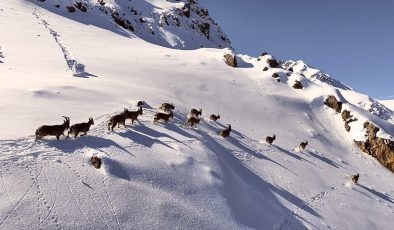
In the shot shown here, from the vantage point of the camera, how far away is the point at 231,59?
46.0 meters

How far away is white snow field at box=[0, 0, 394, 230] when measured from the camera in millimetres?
14039

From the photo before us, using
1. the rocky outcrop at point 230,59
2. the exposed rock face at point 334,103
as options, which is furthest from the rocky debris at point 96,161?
the rocky outcrop at point 230,59

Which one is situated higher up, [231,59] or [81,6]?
[231,59]

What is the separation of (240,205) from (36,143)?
924cm

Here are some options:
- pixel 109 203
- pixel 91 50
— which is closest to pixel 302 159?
pixel 109 203

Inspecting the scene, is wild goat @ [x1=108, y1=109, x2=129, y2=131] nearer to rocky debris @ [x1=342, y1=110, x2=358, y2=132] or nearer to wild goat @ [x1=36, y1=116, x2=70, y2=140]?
wild goat @ [x1=36, y1=116, x2=70, y2=140]

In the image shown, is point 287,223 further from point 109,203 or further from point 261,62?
point 261,62

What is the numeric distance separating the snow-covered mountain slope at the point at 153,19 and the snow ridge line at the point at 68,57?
11460 mm

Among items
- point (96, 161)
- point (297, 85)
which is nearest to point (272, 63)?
point (297, 85)

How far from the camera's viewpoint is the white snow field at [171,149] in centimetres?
1404

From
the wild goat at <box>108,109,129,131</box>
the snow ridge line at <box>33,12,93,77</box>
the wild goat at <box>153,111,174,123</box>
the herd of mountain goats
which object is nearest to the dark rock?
the herd of mountain goats

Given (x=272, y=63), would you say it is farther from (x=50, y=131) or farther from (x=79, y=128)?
(x=50, y=131)

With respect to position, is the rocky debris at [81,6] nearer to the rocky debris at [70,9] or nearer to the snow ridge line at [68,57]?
the rocky debris at [70,9]

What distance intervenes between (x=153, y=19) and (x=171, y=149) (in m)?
69.8
